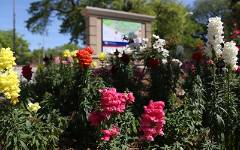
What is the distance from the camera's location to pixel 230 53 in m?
6.83

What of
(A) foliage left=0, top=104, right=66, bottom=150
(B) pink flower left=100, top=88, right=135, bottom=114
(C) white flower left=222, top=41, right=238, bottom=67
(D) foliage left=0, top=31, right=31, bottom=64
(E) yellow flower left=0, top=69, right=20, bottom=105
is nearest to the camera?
(B) pink flower left=100, top=88, right=135, bottom=114

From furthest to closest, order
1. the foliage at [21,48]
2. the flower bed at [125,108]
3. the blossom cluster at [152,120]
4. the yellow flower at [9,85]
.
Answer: the foliage at [21,48] → the yellow flower at [9,85] → the flower bed at [125,108] → the blossom cluster at [152,120]

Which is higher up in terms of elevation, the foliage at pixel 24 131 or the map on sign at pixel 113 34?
the map on sign at pixel 113 34

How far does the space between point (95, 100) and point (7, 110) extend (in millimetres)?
1608

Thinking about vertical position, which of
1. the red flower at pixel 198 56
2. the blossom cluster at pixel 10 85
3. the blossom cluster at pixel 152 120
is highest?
the red flower at pixel 198 56

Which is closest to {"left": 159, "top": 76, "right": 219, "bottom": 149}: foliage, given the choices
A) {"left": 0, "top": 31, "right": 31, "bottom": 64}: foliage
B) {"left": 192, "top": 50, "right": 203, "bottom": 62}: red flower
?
{"left": 192, "top": 50, "right": 203, "bottom": 62}: red flower

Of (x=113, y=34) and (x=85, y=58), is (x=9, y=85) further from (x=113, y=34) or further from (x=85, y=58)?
(x=113, y=34)

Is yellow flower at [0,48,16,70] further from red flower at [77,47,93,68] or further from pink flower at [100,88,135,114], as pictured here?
pink flower at [100,88,135,114]

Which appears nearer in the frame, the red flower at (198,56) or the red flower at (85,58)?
the red flower at (85,58)

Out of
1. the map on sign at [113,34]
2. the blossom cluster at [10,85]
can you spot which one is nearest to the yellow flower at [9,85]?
the blossom cluster at [10,85]

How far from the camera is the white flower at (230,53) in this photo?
6781 millimetres

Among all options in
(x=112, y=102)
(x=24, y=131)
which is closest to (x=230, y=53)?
(x=112, y=102)

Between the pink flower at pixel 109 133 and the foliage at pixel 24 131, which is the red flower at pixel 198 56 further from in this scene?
the pink flower at pixel 109 133

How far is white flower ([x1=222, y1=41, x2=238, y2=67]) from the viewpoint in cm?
678
